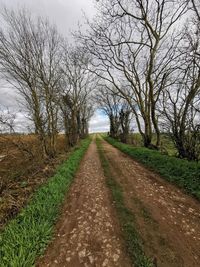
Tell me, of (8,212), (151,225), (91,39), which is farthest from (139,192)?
(91,39)

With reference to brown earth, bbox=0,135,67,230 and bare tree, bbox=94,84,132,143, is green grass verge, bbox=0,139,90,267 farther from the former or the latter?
bare tree, bbox=94,84,132,143

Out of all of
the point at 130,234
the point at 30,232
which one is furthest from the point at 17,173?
the point at 130,234

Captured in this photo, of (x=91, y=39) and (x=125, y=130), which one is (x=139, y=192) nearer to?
(x=91, y=39)

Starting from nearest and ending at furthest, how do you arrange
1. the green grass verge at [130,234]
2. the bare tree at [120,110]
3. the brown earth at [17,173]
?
the green grass verge at [130,234], the brown earth at [17,173], the bare tree at [120,110]

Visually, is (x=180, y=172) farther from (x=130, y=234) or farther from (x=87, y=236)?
(x=87, y=236)

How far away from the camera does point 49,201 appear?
495 centimetres

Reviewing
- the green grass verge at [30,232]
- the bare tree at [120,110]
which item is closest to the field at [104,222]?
the green grass verge at [30,232]

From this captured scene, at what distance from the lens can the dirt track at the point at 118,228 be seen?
300 centimetres

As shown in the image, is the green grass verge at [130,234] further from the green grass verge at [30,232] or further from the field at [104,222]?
the green grass verge at [30,232]

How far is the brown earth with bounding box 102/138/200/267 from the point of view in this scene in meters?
3.02

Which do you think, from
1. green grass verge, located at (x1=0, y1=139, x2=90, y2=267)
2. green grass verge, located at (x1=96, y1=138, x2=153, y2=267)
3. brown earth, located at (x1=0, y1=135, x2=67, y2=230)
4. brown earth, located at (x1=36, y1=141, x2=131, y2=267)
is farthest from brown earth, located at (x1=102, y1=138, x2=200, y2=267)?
brown earth, located at (x1=0, y1=135, x2=67, y2=230)

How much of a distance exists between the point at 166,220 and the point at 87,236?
1.89 metres

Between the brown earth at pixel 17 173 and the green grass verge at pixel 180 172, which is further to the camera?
the green grass verge at pixel 180 172

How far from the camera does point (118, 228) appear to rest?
12.5 feet
